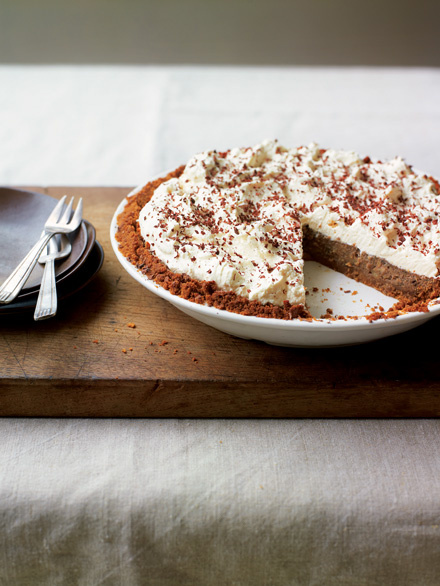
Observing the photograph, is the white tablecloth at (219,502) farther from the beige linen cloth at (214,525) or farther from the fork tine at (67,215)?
the fork tine at (67,215)

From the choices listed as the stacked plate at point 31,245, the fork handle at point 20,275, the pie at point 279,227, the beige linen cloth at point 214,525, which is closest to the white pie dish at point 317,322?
the pie at point 279,227

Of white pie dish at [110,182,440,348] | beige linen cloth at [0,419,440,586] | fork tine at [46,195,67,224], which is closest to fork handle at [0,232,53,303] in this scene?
fork tine at [46,195,67,224]

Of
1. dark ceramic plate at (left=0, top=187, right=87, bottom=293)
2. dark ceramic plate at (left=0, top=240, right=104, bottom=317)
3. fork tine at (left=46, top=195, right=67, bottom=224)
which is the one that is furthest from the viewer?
fork tine at (left=46, top=195, right=67, bottom=224)

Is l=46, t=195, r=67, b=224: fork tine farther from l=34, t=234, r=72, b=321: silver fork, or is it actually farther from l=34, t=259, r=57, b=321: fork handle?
l=34, t=259, r=57, b=321: fork handle

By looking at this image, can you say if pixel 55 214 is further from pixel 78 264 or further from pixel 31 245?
pixel 78 264

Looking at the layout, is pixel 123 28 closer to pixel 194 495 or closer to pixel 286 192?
pixel 286 192

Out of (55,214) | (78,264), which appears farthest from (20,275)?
(55,214)
